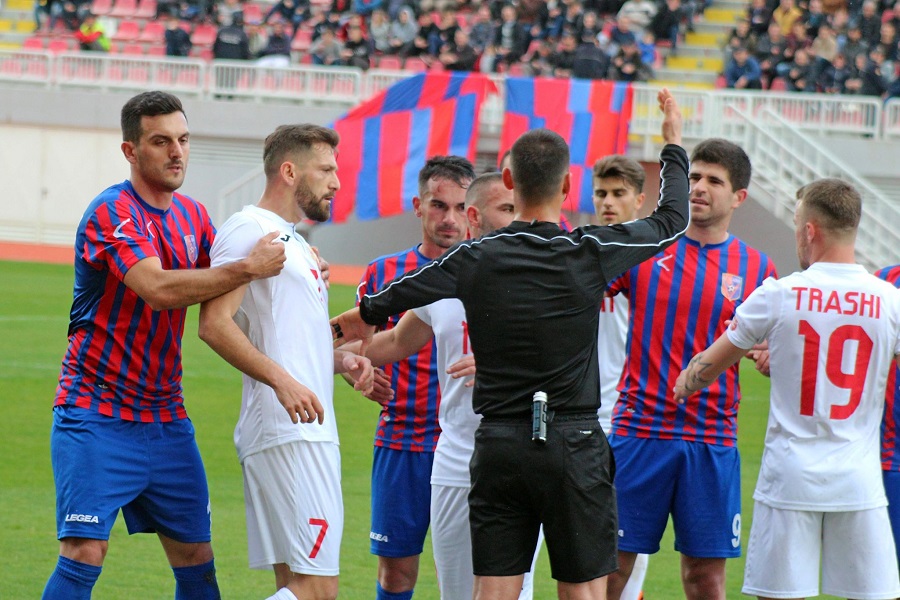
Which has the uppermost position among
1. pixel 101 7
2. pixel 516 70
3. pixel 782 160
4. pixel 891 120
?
pixel 101 7

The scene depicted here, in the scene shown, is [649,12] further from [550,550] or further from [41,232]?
[550,550]

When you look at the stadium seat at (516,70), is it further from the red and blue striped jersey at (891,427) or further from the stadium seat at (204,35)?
the red and blue striped jersey at (891,427)

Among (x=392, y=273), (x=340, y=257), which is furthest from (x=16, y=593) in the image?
(x=340, y=257)

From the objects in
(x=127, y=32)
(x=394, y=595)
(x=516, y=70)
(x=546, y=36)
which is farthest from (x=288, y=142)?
(x=127, y=32)

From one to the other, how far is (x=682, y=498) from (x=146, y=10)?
28.1 meters

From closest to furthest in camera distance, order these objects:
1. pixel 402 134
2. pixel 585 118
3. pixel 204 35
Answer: pixel 585 118 → pixel 402 134 → pixel 204 35

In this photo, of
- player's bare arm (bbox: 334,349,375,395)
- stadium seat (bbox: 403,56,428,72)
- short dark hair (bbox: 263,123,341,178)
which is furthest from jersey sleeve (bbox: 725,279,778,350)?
stadium seat (bbox: 403,56,428,72)

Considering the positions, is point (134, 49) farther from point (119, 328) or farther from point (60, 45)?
point (119, 328)

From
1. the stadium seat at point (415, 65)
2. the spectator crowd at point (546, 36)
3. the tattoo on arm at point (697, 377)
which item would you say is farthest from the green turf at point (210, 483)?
the stadium seat at point (415, 65)

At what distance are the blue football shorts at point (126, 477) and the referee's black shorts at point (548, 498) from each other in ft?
4.59

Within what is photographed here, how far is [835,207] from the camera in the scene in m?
4.63

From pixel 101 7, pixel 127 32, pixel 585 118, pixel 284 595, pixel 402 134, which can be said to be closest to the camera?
pixel 284 595

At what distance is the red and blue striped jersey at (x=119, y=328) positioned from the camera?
15.9 ft

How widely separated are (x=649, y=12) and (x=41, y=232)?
14019 millimetres
